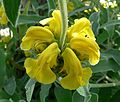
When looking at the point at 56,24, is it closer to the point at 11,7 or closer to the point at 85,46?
the point at 85,46

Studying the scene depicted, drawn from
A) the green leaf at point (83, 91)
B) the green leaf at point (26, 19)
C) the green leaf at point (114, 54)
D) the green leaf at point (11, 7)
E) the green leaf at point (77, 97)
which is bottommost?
the green leaf at point (77, 97)

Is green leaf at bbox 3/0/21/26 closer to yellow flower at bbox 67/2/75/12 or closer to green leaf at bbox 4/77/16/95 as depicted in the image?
green leaf at bbox 4/77/16/95

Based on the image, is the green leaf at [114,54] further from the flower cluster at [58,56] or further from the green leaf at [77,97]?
the flower cluster at [58,56]

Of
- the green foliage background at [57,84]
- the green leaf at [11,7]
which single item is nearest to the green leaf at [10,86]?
the green foliage background at [57,84]

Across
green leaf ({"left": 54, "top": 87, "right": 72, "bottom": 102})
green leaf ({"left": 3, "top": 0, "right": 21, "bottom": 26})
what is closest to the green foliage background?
green leaf ({"left": 54, "top": 87, "right": 72, "bottom": 102})

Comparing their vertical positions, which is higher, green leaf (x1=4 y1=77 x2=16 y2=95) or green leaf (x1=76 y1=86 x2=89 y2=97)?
green leaf (x1=76 y1=86 x2=89 y2=97)

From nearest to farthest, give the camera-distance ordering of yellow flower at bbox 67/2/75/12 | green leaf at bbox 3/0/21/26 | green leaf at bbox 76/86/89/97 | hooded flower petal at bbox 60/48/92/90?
green leaf at bbox 3/0/21/26 < hooded flower petal at bbox 60/48/92/90 < green leaf at bbox 76/86/89/97 < yellow flower at bbox 67/2/75/12

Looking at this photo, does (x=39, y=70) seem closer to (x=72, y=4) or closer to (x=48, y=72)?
(x=48, y=72)
